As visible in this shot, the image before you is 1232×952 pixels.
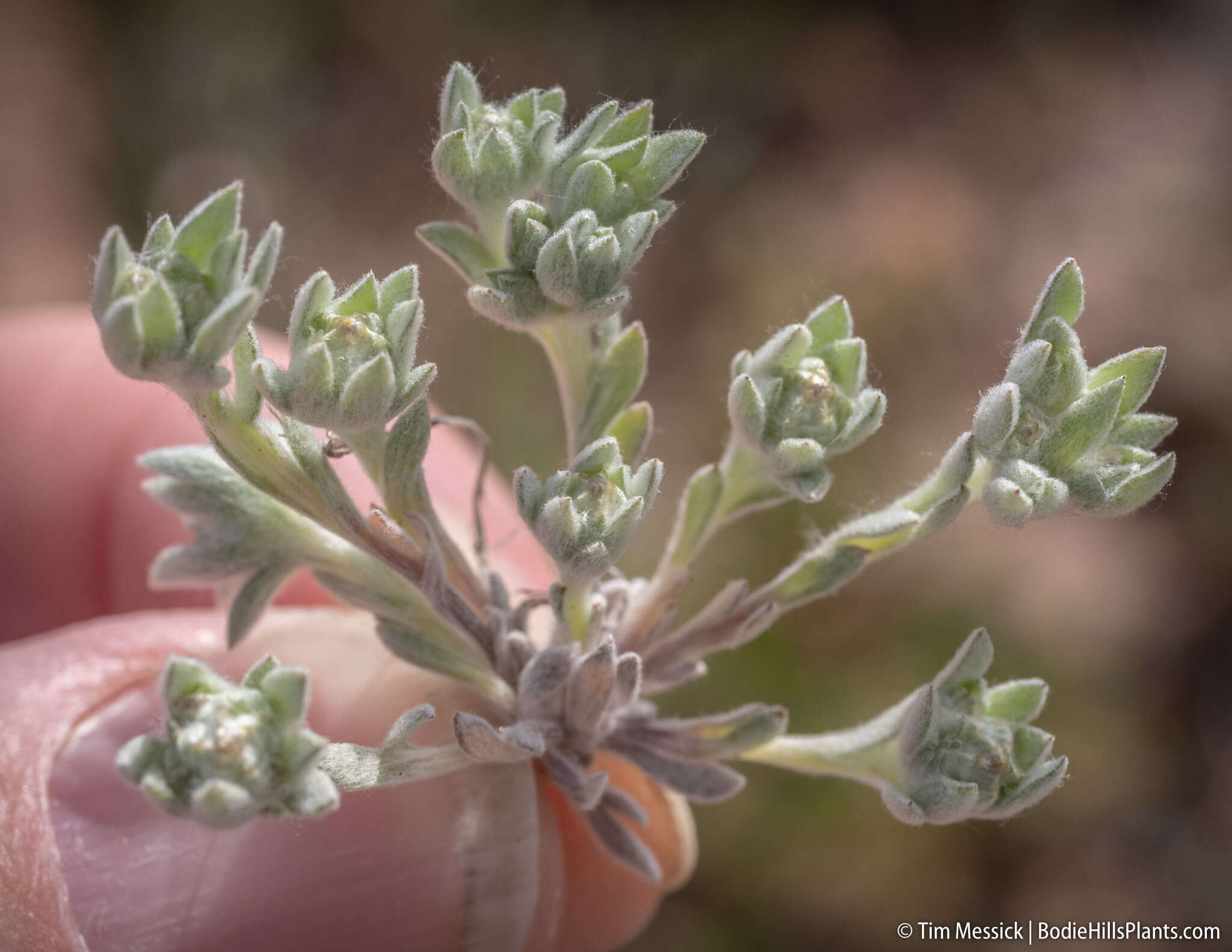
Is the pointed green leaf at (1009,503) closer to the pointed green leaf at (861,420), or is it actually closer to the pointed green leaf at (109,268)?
the pointed green leaf at (861,420)

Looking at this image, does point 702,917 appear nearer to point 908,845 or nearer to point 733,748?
point 908,845

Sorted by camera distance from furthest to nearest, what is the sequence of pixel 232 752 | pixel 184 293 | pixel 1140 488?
pixel 1140 488, pixel 184 293, pixel 232 752

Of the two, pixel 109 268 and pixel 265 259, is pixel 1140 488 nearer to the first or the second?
pixel 265 259

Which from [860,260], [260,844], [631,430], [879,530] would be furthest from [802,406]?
[860,260]

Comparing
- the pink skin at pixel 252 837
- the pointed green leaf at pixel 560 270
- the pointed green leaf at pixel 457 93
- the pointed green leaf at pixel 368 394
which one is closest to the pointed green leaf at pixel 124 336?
the pointed green leaf at pixel 368 394

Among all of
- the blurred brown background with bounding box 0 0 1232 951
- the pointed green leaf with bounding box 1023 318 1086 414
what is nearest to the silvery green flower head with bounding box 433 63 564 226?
the pointed green leaf with bounding box 1023 318 1086 414

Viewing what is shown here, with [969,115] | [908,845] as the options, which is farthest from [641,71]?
[908,845]
